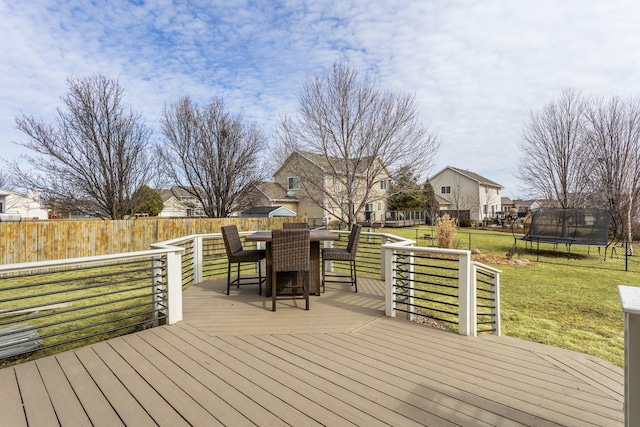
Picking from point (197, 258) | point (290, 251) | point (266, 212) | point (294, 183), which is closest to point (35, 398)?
point (290, 251)

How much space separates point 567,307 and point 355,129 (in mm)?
8341

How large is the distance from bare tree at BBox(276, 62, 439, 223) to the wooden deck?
29.0 feet

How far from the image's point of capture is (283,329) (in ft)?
10.7

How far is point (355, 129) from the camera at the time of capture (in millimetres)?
11242

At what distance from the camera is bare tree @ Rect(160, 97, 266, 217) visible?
529 inches

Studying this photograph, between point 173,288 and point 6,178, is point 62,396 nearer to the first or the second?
Answer: point 173,288

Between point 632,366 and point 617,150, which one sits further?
point 617,150

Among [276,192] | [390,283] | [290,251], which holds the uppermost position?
[276,192]

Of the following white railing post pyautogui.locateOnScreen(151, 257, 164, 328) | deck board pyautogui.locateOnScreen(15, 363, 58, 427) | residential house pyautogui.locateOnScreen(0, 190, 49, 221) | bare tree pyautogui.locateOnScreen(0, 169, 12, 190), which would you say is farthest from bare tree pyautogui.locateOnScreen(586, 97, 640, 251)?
bare tree pyautogui.locateOnScreen(0, 169, 12, 190)

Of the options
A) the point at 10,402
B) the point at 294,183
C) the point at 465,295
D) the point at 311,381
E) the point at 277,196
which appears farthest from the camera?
the point at 277,196

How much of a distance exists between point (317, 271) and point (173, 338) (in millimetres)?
2153

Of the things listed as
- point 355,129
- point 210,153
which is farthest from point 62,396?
point 210,153

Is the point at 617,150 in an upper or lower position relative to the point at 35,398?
upper

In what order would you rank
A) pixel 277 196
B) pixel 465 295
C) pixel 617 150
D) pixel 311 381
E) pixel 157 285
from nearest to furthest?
pixel 311 381
pixel 465 295
pixel 157 285
pixel 617 150
pixel 277 196
